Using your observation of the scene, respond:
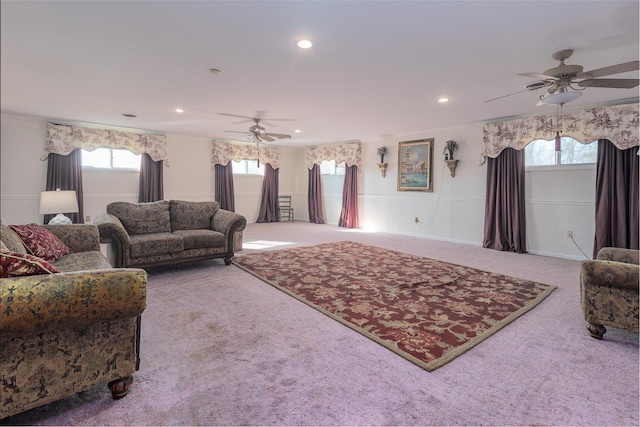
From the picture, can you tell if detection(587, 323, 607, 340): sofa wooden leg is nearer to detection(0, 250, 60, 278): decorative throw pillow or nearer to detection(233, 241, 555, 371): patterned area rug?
detection(233, 241, 555, 371): patterned area rug

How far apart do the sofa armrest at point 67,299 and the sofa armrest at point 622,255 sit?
3.50m

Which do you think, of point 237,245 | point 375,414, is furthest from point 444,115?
point 375,414

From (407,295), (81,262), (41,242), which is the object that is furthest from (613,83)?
(41,242)

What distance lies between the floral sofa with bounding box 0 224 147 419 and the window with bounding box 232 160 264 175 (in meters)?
7.29

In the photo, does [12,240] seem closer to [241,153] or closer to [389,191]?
[241,153]

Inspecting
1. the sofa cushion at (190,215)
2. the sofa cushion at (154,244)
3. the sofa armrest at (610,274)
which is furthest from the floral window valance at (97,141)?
the sofa armrest at (610,274)

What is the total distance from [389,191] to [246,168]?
404 cm

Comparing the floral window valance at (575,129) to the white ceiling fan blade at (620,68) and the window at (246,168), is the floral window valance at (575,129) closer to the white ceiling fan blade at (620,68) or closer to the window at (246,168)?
the white ceiling fan blade at (620,68)

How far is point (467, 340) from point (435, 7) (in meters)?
2.28

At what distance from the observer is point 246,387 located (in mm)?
1678

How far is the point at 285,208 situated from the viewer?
370 inches

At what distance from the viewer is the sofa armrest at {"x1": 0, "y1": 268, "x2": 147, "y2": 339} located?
125 centimetres

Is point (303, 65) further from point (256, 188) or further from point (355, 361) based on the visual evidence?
point (256, 188)

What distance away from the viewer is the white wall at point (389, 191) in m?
→ 4.86
